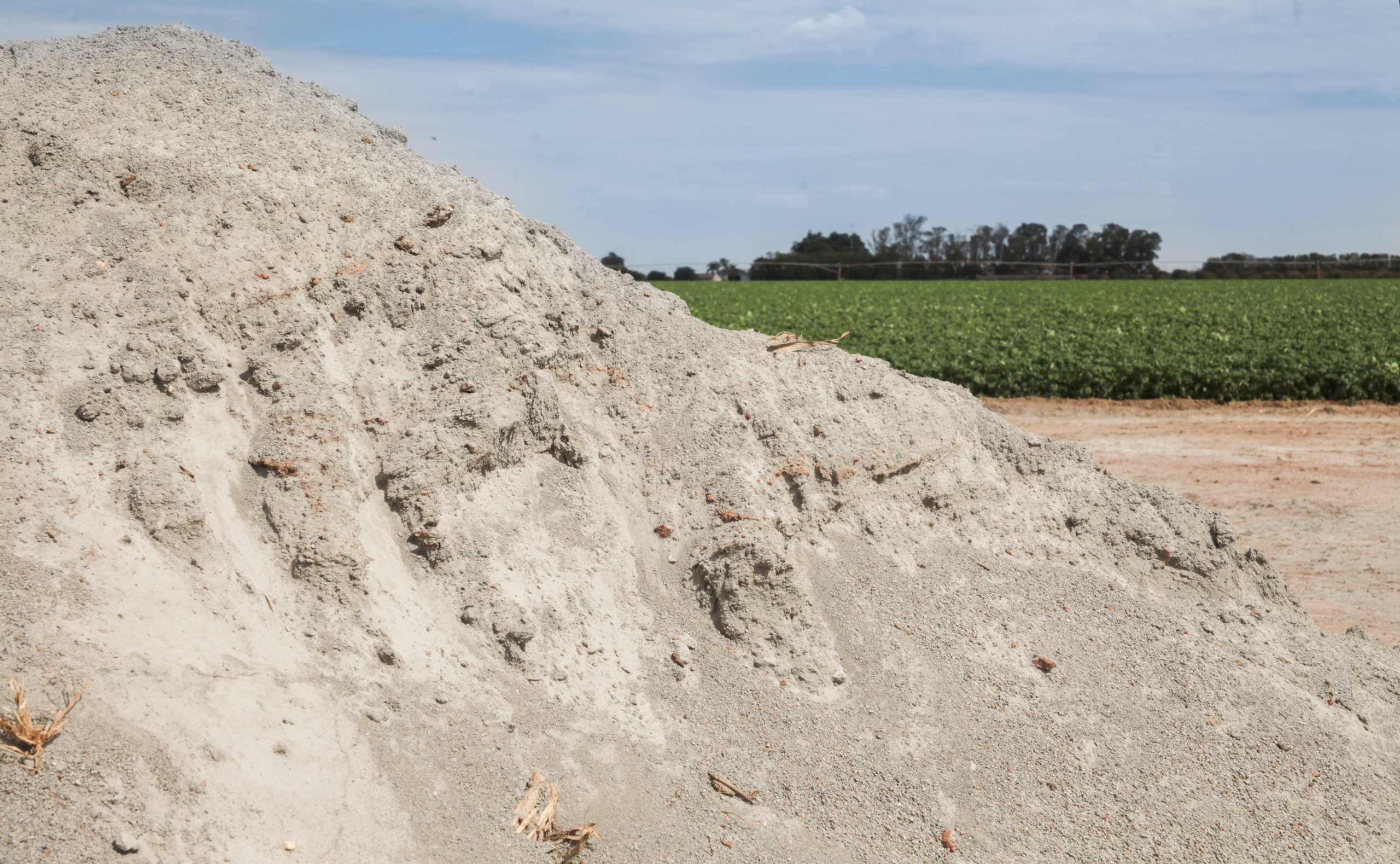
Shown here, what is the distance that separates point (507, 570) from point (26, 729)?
186 centimetres

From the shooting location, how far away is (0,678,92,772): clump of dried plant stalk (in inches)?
117

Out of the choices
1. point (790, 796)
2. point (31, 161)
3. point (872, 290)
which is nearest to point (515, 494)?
point (790, 796)

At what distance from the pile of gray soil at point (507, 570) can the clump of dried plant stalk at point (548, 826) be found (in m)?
0.04

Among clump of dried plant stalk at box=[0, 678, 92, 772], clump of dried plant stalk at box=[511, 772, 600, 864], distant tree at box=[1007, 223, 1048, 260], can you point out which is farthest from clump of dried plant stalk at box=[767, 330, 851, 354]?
distant tree at box=[1007, 223, 1048, 260]

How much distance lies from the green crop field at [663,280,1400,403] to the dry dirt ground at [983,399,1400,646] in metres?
0.44

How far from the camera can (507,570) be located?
438 centimetres

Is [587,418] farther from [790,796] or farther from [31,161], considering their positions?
[31,161]

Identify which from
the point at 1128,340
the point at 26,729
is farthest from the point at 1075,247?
the point at 26,729

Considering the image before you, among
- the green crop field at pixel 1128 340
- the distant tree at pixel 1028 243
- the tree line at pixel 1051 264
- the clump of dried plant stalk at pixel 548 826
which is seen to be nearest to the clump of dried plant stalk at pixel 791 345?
the clump of dried plant stalk at pixel 548 826

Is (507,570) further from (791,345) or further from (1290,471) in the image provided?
(1290,471)

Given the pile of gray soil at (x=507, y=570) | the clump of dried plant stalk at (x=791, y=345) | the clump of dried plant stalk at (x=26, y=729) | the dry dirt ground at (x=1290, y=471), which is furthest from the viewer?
the dry dirt ground at (x=1290, y=471)

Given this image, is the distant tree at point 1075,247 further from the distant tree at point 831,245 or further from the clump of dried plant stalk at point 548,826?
the clump of dried plant stalk at point 548,826

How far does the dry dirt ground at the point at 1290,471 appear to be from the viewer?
292 inches

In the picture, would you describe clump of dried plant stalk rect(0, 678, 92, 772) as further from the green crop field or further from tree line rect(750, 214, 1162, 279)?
tree line rect(750, 214, 1162, 279)
